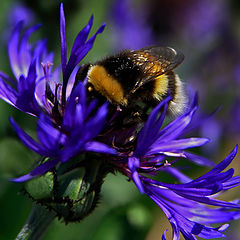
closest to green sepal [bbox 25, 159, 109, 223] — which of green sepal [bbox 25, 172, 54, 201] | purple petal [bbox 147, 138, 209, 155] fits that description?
green sepal [bbox 25, 172, 54, 201]

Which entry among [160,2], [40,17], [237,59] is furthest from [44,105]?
[160,2]

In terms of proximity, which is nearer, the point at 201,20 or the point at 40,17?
the point at 40,17

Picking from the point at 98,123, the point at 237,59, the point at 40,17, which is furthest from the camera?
the point at 237,59

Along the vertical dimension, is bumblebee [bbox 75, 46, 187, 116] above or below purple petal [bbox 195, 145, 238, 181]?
above

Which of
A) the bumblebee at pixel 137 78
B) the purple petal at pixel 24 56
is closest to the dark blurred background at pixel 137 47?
the bumblebee at pixel 137 78

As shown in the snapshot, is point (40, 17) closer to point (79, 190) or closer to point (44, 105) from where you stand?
point (44, 105)

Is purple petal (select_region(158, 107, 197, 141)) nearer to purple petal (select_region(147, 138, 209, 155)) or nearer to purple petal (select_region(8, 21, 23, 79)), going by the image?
purple petal (select_region(147, 138, 209, 155))
